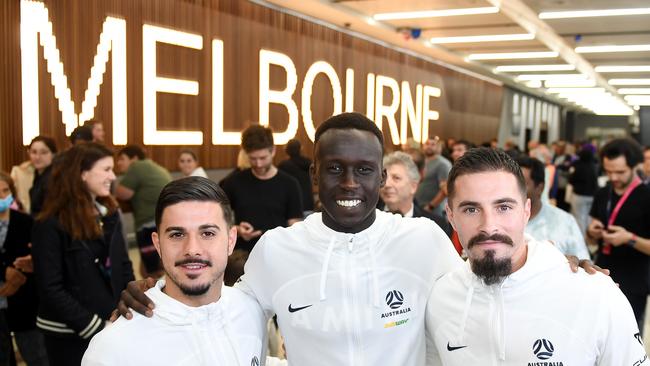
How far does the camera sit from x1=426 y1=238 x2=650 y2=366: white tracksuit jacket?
1517 millimetres

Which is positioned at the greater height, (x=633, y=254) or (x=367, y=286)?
(x=367, y=286)

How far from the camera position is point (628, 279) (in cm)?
370

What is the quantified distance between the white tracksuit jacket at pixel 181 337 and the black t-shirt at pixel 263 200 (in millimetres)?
2540

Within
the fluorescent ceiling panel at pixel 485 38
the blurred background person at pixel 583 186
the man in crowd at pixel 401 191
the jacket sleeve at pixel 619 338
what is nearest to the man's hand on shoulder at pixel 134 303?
the jacket sleeve at pixel 619 338

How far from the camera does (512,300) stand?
1.59 m

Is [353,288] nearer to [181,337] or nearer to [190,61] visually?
[181,337]

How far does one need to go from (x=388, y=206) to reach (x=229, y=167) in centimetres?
560

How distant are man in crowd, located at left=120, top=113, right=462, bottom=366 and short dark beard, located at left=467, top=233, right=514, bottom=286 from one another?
0.17m

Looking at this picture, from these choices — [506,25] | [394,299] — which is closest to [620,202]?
[394,299]

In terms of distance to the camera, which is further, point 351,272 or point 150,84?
point 150,84

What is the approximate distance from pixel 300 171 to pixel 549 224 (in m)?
3.08

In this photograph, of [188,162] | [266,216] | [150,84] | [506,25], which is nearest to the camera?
[266,216]

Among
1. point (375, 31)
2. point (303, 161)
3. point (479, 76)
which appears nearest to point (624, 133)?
point (479, 76)

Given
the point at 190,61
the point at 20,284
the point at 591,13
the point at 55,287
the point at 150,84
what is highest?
the point at 591,13
